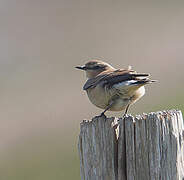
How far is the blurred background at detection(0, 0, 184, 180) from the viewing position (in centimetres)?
1505

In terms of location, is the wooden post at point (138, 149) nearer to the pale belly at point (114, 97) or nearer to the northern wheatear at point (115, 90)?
the northern wheatear at point (115, 90)

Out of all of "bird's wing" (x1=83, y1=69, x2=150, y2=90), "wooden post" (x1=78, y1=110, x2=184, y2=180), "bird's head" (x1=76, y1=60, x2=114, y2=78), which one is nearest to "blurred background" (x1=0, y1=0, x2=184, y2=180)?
"bird's head" (x1=76, y1=60, x2=114, y2=78)

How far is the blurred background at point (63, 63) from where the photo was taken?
593 inches

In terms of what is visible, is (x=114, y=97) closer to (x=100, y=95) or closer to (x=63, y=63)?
(x=100, y=95)

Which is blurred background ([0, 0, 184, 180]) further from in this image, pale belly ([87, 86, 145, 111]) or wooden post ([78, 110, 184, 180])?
wooden post ([78, 110, 184, 180])

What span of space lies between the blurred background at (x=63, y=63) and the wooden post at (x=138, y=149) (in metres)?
8.39

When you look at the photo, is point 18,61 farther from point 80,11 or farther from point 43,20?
point 80,11

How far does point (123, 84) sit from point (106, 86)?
30 cm

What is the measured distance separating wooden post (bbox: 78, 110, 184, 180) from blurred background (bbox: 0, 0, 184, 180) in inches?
330

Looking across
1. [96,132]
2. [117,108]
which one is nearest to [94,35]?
[117,108]

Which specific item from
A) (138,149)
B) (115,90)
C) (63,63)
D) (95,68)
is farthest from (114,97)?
(63,63)

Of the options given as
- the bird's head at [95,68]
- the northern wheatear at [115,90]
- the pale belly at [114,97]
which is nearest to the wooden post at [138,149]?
the northern wheatear at [115,90]

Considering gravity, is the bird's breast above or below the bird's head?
below

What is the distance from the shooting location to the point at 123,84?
21.8ft
